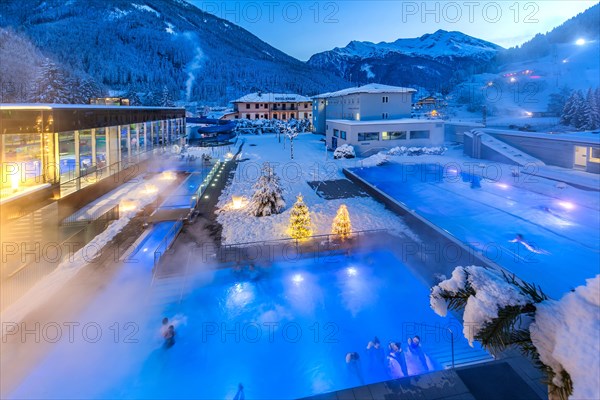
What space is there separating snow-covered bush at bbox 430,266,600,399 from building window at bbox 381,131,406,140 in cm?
3835

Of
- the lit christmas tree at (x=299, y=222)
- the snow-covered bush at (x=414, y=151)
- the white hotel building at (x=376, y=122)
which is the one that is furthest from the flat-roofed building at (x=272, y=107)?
the lit christmas tree at (x=299, y=222)

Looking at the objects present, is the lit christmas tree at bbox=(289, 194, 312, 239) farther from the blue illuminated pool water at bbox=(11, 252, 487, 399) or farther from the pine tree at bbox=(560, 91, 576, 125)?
the pine tree at bbox=(560, 91, 576, 125)

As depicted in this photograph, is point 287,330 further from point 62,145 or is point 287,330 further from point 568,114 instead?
point 568,114

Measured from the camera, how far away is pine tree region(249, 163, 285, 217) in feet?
59.3

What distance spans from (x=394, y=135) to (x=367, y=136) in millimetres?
3288

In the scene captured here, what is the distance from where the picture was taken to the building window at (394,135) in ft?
129

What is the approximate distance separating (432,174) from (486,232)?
1403 centimetres

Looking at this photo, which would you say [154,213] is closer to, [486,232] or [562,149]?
[486,232]

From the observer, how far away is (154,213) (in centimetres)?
1764

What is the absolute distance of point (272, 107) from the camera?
7931cm

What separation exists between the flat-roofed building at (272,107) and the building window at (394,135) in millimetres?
44229

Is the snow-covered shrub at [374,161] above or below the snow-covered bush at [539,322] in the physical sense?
above

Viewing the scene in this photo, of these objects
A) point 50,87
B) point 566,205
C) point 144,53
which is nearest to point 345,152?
point 566,205

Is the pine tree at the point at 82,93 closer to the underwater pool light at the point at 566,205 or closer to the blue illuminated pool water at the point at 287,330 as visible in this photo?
the blue illuminated pool water at the point at 287,330
